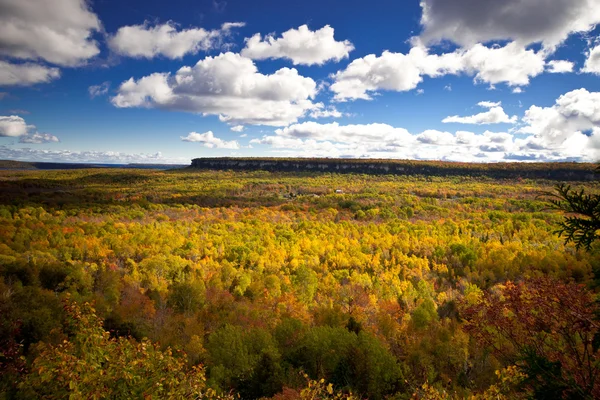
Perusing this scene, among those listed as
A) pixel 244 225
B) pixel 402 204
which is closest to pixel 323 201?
pixel 402 204

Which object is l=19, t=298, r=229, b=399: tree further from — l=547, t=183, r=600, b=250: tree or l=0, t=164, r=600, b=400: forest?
l=547, t=183, r=600, b=250: tree

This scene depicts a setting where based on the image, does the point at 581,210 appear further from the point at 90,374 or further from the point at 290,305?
the point at 290,305

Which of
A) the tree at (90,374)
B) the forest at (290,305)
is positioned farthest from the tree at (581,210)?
the tree at (90,374)

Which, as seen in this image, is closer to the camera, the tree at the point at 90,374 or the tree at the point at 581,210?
the tree at the point at 581,210

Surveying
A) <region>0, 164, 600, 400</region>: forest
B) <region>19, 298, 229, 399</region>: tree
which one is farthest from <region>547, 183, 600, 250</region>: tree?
<region>19, 298, 229, 399</region>: tree

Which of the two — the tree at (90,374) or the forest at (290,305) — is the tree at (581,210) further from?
the tree at (90,374)

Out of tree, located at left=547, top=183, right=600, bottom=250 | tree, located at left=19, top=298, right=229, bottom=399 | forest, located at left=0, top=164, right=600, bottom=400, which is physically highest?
tree, located at left=547, top=183, right=600, bottom=250

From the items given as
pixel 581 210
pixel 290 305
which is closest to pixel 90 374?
pixel 581 210

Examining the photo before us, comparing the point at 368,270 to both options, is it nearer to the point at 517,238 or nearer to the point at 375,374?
the point at 375,374
